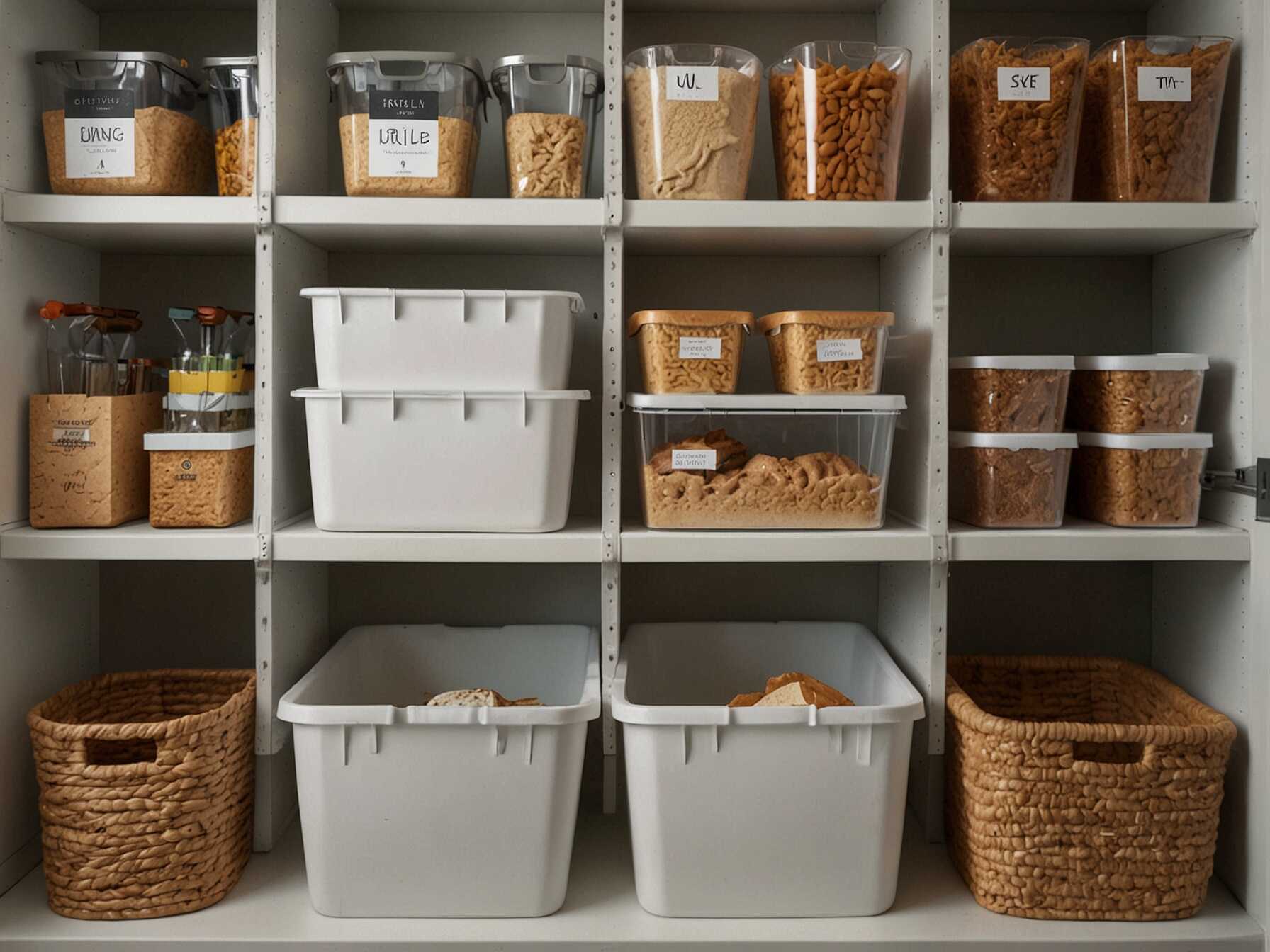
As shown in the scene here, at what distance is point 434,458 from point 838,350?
780mm

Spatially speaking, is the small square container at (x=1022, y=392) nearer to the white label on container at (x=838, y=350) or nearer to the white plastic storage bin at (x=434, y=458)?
the white label on container at (x=838, y=350)

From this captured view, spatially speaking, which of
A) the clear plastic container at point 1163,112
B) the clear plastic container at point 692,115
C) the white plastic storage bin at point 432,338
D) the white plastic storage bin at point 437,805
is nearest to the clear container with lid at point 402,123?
the white plastic storage bin at point 432,338

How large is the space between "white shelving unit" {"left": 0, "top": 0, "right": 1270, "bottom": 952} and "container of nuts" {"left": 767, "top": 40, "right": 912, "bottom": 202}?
0.06 metres

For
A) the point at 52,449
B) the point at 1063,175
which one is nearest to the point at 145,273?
the point at 52,449

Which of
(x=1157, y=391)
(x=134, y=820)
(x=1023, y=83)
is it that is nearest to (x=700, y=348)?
(x=1023, y=83)

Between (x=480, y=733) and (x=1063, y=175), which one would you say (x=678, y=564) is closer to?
(x=480, y=733)

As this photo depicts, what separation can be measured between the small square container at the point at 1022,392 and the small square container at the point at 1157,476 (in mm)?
125

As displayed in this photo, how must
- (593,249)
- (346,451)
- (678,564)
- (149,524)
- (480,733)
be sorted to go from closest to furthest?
(480,733) → (346,451) → (149,524) → (593,249) → (678,564)

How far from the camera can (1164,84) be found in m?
1.81

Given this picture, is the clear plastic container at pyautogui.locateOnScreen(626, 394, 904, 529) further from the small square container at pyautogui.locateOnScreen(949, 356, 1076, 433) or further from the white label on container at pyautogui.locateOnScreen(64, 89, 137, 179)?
the white label on container at pyautogui.locateOnScreen(64, 89, 137, 179)

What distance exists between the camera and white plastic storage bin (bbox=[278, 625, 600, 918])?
65.6 inches

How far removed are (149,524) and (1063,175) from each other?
1.91m

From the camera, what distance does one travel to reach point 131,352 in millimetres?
1974

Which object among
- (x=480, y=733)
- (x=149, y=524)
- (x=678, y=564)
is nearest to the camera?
(x=480, y=733)
